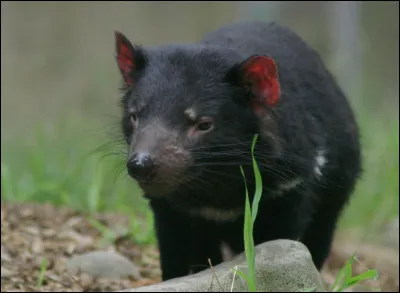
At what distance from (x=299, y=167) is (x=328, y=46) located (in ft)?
17.7

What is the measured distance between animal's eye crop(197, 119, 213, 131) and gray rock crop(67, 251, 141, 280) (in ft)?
4.35

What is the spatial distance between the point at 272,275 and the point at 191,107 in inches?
27.0

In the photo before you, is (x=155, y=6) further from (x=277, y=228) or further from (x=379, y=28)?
(x=277, y=228)

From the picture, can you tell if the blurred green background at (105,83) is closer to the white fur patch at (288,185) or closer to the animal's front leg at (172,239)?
the animal's front leg at (172,239)

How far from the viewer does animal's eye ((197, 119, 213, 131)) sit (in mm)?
3064

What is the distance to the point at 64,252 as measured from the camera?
14.6 feet

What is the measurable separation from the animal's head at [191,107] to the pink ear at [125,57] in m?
0.01

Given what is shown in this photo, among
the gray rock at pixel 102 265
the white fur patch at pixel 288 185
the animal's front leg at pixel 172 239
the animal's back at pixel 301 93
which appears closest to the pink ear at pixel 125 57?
the animal's back at pixel 301 93

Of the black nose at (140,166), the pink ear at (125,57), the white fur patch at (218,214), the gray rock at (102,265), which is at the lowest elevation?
the gray rock at (102,265)

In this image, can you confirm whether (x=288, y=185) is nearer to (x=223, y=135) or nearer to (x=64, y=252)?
(x=223, y=135)

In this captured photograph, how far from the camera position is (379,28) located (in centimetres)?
933

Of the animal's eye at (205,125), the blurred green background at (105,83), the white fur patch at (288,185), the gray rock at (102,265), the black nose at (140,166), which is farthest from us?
the blurred green background at (105,83)

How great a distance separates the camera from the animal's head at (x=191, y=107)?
2.96 meters

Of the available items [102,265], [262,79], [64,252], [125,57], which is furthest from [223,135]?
[64,252]
